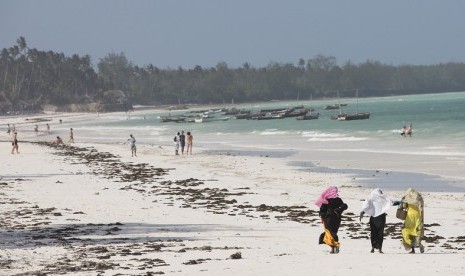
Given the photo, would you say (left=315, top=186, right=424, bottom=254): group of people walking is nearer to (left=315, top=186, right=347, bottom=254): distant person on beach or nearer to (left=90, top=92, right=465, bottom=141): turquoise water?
(left=315, top=186, right=347, bottom=254): distant person on beach

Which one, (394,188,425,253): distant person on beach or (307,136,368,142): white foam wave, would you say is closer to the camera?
(394,188,425,253): distant person on beach

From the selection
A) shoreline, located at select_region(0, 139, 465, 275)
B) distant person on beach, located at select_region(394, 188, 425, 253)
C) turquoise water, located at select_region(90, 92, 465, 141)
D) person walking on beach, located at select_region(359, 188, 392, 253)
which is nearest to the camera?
shoreline, located at select_region(0, 139, 465, 275)

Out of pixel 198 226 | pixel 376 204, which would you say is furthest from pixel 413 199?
pixel 198 226

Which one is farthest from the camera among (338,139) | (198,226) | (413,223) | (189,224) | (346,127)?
(346,127)

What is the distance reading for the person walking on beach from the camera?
1375cm

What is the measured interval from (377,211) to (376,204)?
13 cm

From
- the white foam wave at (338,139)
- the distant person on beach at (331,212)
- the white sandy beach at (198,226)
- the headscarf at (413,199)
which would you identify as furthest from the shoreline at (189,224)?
the white foam wave at (338,139)

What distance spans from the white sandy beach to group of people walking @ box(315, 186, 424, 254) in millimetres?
362

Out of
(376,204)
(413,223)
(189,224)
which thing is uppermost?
(376,204)

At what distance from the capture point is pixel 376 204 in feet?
45.3

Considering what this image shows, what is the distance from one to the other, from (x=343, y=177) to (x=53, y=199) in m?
12.0

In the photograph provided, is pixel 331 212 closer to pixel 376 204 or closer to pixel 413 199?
pixel 376 204

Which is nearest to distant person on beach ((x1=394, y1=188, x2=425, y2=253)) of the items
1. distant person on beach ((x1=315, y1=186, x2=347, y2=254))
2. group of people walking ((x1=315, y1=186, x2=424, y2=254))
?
group of people walking ((x1=315, y1=186, x2=424, y2=254))

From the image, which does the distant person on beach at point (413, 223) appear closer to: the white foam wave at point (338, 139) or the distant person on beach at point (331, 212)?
the distant person on beach at point (331, 212)
